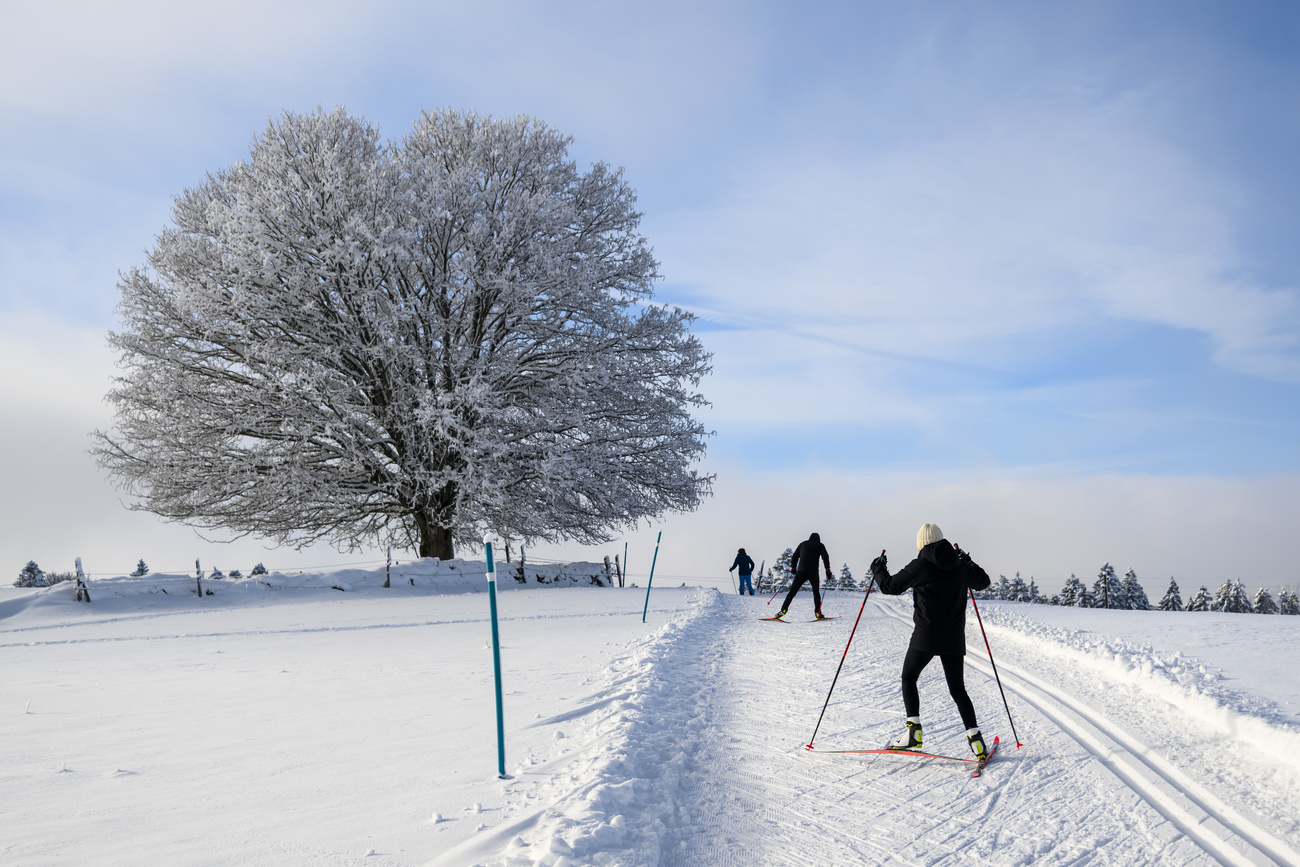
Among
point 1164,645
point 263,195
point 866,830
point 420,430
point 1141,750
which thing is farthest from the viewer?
point 420,430

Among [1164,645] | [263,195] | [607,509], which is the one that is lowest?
[1164,645]

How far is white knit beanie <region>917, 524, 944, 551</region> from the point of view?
6.51m

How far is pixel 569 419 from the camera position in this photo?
67.5ft

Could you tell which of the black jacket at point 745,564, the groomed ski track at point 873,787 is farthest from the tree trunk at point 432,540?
the groomed ski track at point 873,787

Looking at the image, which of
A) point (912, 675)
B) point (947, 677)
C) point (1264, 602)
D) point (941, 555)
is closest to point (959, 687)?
point (947, 677)

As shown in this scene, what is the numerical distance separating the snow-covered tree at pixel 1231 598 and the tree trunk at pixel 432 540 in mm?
44967

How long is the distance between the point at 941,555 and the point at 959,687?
1084mm

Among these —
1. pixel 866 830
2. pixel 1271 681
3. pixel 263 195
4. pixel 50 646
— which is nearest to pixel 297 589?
pixel 50 646

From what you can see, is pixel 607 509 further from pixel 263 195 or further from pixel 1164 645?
pixel 1164 645

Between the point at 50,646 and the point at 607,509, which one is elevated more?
the point at 607,509

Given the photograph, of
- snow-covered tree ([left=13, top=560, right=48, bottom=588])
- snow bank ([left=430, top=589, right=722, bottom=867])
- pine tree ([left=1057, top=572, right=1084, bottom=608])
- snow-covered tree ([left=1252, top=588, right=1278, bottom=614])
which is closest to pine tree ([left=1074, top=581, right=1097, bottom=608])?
pine tree ([left=1057, top=572, right=1084, bottom=608])

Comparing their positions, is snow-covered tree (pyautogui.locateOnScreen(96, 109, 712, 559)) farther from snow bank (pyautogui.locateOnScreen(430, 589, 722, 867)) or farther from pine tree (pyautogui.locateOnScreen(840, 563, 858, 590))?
pine tree (pyautogui.locateOnScreen(840, 563, 858, 590))

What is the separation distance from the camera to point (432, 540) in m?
22.4

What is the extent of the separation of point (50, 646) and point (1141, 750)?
594 inches
